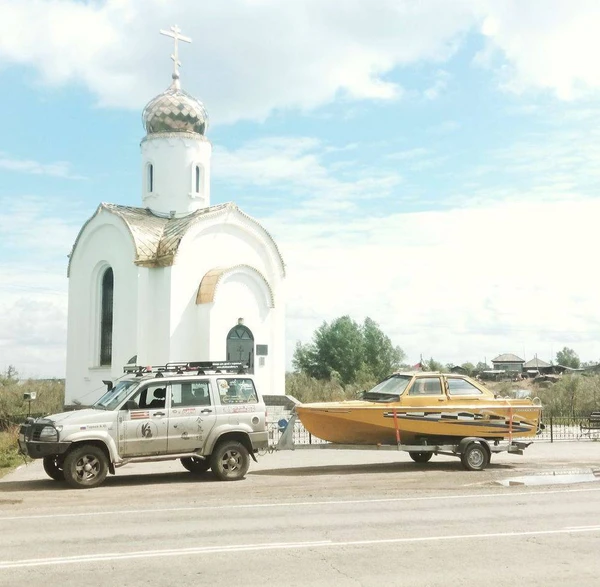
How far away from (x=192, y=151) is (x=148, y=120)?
2.30 m

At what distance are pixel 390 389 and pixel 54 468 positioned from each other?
679 cm

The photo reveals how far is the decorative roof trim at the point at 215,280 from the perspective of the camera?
2695 centimetres

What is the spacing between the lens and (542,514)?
33.1 feet

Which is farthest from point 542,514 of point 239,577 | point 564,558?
point 239,577

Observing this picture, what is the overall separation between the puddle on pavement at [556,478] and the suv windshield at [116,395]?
682cm

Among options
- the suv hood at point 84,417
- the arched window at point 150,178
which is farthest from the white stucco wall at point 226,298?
the suv hood at point 84,417

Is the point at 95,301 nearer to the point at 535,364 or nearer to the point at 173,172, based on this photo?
the point at 173,172

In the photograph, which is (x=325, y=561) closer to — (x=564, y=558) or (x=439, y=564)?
(x=439, y=564)

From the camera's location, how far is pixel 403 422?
1517 centimetres

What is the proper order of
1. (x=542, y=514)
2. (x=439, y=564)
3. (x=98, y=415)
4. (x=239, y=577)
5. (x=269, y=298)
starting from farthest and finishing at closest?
1. (x=269, y=298)
2. (x=98, y=415)
3. (x=542, y=514)
4. (x=439, y=564)
5. (x=239, y=577)

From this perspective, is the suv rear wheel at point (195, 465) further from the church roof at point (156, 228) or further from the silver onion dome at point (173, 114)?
the silver onion dome at point (173, 114)

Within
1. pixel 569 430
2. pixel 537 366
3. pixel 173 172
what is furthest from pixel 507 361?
pixel 173 172

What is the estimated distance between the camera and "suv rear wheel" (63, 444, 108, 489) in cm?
1259

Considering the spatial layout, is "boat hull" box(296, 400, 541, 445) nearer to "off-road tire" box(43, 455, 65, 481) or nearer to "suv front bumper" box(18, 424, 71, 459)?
"off-road tire" box(43, 455, 65, 481)
